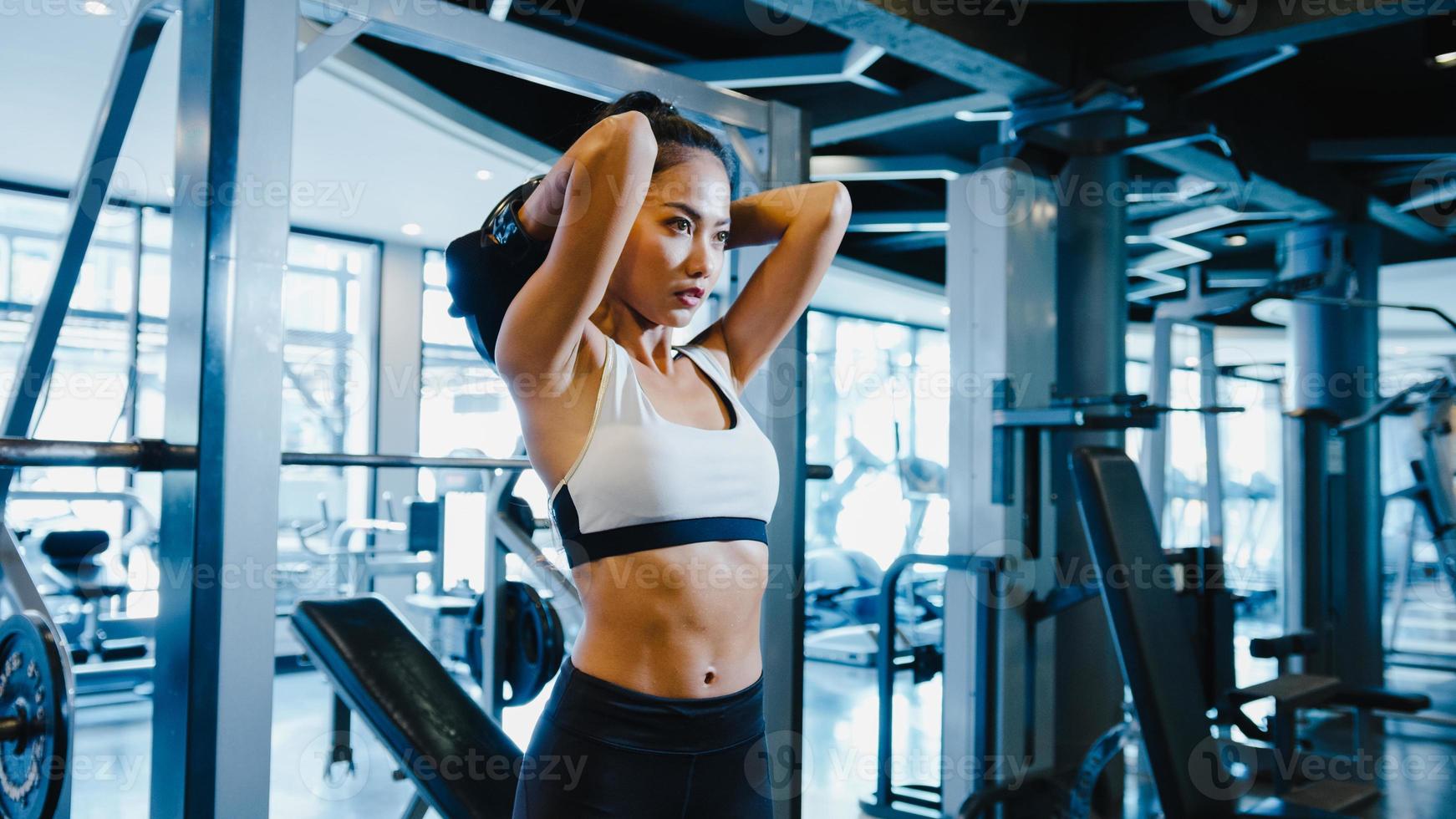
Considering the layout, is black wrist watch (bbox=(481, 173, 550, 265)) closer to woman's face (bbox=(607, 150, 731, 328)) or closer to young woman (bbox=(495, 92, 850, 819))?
young woman (bbox=(495, 92, 850, 819))

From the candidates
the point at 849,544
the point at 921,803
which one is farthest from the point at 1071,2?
the point at 849,544

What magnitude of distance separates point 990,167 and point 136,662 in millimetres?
4993

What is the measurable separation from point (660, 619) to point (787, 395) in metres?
0.99

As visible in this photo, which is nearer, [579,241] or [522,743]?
[579,241]

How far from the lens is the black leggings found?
1.09 m

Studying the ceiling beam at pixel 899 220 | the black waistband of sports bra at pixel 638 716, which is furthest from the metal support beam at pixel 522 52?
the ceiling beam at pixel 899 220

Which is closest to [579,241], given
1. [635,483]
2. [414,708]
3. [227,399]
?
[635,483]

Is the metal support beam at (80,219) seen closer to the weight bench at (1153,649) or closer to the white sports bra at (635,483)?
the white sports bra at (635,483)

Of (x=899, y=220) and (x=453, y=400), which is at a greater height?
(x=899, y=220)

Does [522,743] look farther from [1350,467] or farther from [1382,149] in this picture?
[1382,149]

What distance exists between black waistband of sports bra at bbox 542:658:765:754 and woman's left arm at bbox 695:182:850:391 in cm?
49

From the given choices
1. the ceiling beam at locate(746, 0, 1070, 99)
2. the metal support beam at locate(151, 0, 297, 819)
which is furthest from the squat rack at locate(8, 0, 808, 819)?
the ceiling beam at locate(746, 0, 1070, 99)

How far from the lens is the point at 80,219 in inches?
67.7

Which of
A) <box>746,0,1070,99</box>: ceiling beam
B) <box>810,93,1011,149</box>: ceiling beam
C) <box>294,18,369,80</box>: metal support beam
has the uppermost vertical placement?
<box>810,93,1011,149</box>: ceiling beam
